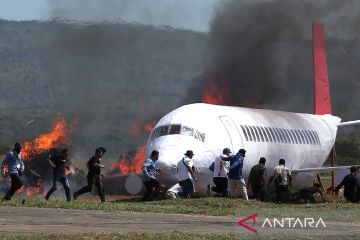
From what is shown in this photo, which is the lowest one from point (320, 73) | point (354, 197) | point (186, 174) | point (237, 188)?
point (354, 197)

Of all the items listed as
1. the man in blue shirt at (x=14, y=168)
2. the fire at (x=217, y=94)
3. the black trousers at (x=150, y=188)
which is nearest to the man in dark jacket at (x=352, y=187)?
the black trousers at (x=150, y=188)

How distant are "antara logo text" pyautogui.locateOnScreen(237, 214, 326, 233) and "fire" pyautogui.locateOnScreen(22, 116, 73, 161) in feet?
77.4

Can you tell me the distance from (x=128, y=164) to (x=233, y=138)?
47.3ft

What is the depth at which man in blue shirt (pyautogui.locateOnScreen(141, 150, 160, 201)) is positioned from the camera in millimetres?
34719

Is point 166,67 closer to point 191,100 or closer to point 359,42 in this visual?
point 191,100

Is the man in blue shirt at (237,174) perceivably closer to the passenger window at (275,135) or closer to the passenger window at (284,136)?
the passenger window at (275,135)

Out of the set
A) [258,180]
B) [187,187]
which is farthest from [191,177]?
[258,180]

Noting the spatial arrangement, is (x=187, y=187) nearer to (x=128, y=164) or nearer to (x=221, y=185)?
(x=221, y=185)

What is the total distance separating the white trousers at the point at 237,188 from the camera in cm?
3622

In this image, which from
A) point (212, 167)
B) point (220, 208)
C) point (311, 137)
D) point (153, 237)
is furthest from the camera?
point (311, 137)

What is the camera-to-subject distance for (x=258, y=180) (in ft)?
124

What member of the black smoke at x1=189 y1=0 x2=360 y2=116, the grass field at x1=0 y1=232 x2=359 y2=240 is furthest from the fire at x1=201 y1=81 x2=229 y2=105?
the grass field at x1=0 y1=232 x2=359 y2=240

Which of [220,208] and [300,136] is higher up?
[300,136]

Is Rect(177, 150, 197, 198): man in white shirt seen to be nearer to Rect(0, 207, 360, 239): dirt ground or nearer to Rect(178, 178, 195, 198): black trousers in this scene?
Rect(178, 178, 195, 198): black trousers
